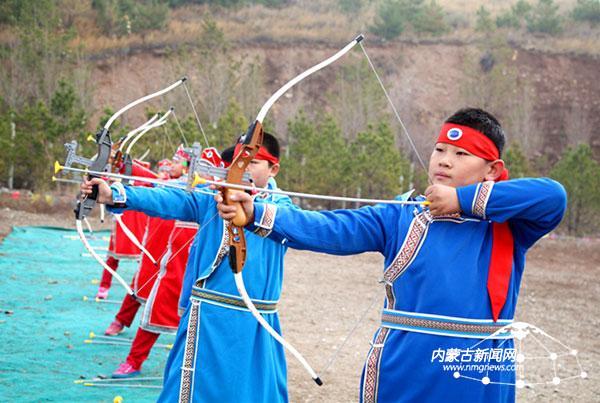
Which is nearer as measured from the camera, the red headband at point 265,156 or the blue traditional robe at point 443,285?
the blue traditional robe at point 443,285

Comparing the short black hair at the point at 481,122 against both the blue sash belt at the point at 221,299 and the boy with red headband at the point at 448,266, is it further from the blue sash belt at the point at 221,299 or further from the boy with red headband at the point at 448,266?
the blue sash belt at the point at 221,299

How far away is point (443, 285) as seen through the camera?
99.6 inches

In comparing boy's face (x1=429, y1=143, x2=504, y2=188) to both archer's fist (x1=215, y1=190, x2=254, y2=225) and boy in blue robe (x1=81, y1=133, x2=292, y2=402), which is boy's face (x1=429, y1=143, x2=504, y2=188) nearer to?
archer's fist (x1=215, y1=190, x2=254, y2=225)

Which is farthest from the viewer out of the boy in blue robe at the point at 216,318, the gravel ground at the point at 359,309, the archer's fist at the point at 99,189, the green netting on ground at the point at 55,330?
the gravel ground at the point at 359,309

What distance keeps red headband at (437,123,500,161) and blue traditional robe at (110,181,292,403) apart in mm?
1270

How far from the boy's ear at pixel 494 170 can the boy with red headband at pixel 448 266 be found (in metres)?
0.05

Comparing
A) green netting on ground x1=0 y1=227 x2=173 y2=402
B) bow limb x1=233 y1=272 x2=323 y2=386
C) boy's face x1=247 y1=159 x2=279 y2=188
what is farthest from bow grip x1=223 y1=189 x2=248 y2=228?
green netting on ground x1=0 y1=227 x2=173 y2=402

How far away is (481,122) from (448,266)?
1.71ft

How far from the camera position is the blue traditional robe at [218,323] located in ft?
12.0

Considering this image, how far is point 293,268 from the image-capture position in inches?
504

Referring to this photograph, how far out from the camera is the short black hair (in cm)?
272

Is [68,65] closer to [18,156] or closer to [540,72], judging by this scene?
[18,156]

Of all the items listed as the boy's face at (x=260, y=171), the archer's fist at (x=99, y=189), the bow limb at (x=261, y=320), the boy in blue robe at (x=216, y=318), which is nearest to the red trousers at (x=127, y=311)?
the boy in blue robe at (x=216, y=318)

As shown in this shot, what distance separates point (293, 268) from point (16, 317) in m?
6.06
